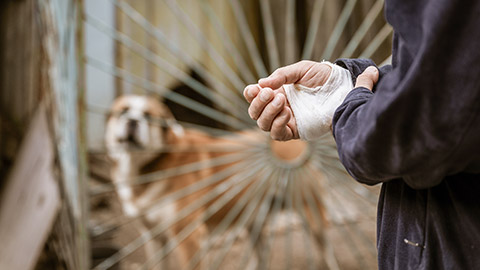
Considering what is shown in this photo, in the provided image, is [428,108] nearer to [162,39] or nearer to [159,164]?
[162,39]

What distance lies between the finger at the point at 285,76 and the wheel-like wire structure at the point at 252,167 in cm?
66

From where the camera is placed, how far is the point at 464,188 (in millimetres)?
295

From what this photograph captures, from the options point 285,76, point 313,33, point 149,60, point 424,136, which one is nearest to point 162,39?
point 149,60

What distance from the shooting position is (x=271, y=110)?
1.26 feet

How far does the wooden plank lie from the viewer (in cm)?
96

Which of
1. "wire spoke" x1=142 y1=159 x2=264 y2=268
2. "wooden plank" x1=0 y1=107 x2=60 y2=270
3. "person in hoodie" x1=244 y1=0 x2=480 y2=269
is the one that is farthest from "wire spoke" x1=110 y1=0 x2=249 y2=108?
"person in hoodie" x1=244 y1=0 x2=480 y2=269

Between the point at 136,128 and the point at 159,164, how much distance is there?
0.20 meters

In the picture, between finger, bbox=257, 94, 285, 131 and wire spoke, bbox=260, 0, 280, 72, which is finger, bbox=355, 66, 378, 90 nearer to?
finger, bbox=257, 94, 285, 131

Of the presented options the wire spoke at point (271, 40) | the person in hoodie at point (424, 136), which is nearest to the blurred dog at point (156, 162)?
the wire spoke at point (271, 40)

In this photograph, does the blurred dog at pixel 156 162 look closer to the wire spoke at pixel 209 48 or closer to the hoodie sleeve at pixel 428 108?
the wire spoke at pixel 209 48

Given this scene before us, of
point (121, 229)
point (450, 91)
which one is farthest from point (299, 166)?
point (450, 91)

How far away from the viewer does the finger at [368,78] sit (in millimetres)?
354

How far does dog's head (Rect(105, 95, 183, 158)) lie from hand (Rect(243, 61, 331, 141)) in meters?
1.01

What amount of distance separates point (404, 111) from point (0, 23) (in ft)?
5.16
